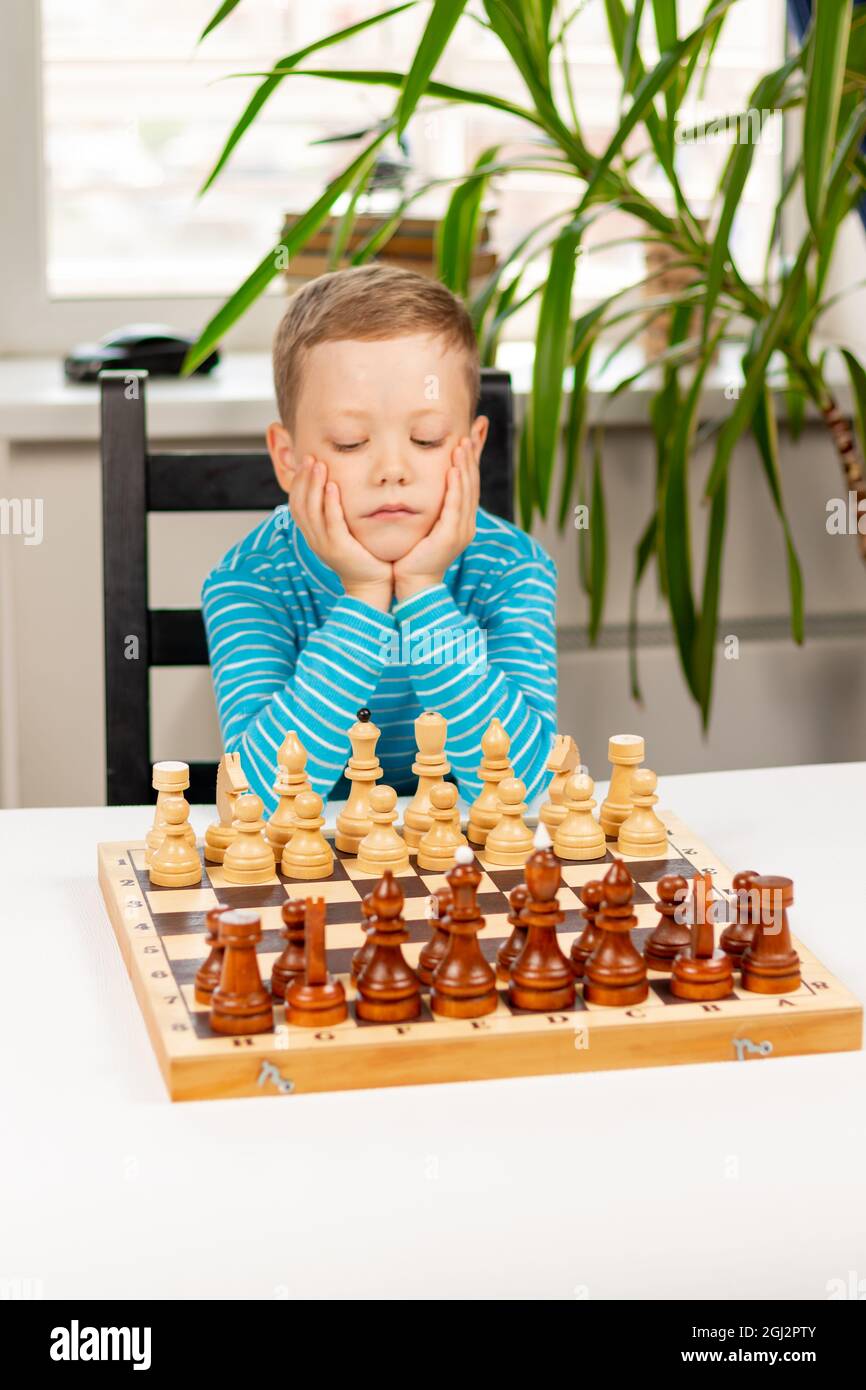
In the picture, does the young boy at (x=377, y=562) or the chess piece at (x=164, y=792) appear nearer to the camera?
the chess piece at (x=164, y=792)

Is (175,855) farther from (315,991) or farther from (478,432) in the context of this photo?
(478,432)

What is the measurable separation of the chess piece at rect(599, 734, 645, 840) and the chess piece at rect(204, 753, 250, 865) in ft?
0.92

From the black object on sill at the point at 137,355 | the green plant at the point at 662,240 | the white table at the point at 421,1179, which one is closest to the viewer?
the white table at the point at 421,1179

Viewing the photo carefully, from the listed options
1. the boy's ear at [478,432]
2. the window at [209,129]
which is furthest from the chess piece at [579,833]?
the window at [209,129]

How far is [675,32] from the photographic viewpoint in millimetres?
1959

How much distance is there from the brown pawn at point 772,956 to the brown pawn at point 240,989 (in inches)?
11.6

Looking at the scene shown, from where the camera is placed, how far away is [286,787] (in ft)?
4.14

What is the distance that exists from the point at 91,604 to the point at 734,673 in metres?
1.02

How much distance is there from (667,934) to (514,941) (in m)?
0.10

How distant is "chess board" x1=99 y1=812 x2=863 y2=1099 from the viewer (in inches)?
36.3

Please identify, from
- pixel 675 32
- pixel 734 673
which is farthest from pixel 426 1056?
pixel 734 673

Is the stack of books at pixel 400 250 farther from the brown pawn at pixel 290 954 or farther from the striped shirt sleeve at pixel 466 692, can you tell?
the brown pawn at pixel 290 954

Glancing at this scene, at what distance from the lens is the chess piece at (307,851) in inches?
47.1

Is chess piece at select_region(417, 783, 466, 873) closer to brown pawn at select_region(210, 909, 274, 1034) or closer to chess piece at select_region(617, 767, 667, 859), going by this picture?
chess piece at select_region(617, 767, 667, 859)
